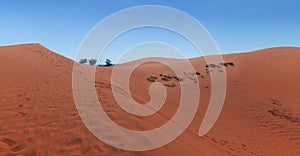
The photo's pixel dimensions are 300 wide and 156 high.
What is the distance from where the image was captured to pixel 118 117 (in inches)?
249

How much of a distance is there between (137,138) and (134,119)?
1.11 m

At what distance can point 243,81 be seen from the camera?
20.5 m

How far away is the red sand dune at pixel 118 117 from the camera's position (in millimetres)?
5062

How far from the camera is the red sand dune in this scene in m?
5.06

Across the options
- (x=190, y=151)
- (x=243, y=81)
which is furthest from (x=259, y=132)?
(x=243, y=81)

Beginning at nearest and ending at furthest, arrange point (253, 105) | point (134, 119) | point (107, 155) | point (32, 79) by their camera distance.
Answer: point (107, 155), point (134, 119), point (32, 79), point (253, 105)

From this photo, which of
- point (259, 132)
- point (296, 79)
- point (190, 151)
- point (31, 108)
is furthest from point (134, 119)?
point (296, 79)

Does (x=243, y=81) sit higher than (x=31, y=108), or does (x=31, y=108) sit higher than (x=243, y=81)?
(x=243, y=81)

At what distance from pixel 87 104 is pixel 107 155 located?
117 inches

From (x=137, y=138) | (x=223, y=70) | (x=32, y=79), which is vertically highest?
(x=223, y=70)

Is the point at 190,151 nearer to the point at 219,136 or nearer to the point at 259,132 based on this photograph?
the point at 219,136

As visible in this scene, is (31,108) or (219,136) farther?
(219,136)

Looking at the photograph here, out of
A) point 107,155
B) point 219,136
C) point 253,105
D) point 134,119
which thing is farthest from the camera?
point 253,105

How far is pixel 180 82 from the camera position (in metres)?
19.4
